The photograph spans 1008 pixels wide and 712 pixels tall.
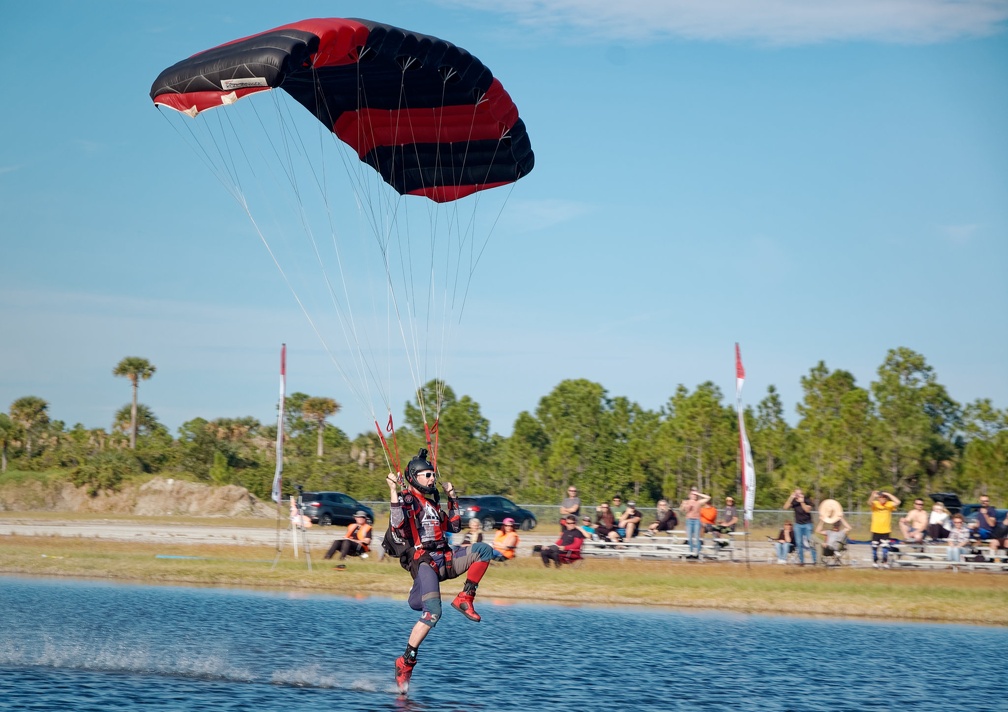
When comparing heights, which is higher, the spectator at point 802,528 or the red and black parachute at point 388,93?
the red and black parachute at point 388,93

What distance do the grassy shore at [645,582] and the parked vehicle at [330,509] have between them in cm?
1598

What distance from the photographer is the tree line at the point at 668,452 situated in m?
57.6

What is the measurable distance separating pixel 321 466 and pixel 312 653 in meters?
51.9

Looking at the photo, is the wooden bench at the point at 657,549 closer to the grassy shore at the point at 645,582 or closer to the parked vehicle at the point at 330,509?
the grassy shore at the point at 645,582

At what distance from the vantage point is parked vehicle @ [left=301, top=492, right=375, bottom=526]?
46.5 meters

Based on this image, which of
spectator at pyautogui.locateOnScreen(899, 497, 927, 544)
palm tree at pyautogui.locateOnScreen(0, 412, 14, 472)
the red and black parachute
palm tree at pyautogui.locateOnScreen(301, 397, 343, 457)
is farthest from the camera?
palm tree at pyautogui.locateOnScreen(301, 397, 343, 457)

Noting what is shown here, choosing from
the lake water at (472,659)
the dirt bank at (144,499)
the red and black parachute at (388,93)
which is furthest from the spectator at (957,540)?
the dirt bank at (144,499)

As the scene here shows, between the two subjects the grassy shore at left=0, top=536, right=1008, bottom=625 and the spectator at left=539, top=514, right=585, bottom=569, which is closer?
the grassy shore at left=0, top=536, right=1008, bottom=625

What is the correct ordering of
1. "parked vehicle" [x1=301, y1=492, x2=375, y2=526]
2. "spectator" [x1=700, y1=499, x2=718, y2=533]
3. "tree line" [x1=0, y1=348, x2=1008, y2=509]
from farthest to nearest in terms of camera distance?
"tree line" [x1=0, y1=348, x2=1008, y2=509] < "parked vehicle" [x1=301, y1=492, x2=375, y2=526] < "spectator" [x1=700, y1=499, x2=718, y2=533]

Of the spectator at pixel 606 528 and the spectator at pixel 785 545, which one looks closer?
→ the spectator at pixel 785 545

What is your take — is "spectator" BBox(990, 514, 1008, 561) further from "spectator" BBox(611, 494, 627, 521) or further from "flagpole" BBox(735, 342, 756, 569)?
"spectator" BBox(611, 494, 627, 521)

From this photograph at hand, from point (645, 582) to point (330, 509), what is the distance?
2372 centimetres

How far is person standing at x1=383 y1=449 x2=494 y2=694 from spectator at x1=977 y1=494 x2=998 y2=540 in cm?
1762

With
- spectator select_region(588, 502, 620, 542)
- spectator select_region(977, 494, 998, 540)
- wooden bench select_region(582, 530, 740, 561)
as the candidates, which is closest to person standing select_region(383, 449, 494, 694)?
wooden bench select_region(582, 530, 740, 561)
